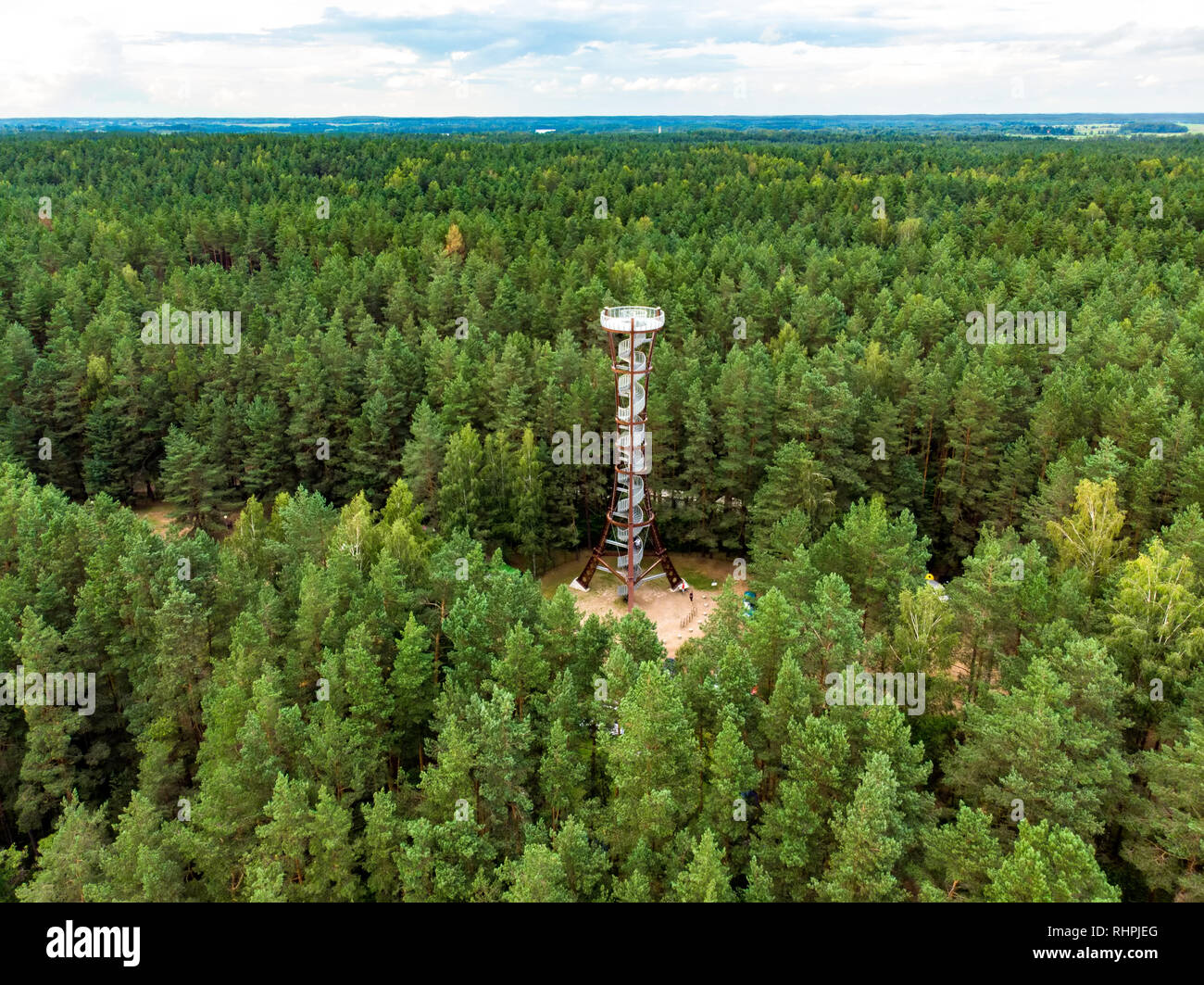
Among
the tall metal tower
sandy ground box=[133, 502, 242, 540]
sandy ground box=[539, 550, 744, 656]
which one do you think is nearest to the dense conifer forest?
sandy ground box=[133, 502, 242, 540]

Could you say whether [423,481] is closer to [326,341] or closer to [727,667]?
[326,341]

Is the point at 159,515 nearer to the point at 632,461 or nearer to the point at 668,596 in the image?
the point at 632,461

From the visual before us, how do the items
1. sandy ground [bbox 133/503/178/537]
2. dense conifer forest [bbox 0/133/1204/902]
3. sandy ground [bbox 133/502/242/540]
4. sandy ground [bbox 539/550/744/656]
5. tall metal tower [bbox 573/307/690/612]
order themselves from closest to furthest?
1. dense conifer forest [bbox 0/133/1204/902]
2. tall metal tower [bbox 573/307/690/612]
3. sandy ground [bbox 539/550/744/656]
4. sandy ground [bbox 133/502/242/540]
5. sandy ground [bbox 133/503/178/537]

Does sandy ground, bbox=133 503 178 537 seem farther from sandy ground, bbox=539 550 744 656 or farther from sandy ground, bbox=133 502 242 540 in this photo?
sandy ground, bbox=539 550 744 656

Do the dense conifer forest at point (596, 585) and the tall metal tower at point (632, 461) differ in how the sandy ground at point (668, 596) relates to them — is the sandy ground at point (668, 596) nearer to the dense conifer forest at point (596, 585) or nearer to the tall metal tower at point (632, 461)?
the tall metal tower at point (632, 461)

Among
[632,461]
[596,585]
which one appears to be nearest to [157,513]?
[596,585]

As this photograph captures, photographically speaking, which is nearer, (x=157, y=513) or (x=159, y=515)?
(x=159, y=515)

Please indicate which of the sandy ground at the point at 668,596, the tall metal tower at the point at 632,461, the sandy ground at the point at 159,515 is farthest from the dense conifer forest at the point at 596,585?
the tall metal tower at the point at 632,461
